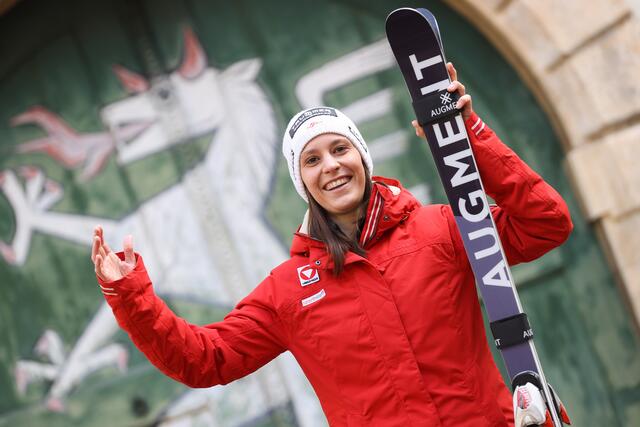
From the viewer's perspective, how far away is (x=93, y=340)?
4.74 meters

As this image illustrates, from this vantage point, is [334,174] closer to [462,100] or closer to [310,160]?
[310,160]

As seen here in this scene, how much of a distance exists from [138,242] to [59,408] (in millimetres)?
959

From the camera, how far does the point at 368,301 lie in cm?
250

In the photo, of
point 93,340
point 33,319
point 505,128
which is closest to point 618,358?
point 505,128

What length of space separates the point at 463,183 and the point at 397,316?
451 millimetres

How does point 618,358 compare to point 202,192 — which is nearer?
point 618,358

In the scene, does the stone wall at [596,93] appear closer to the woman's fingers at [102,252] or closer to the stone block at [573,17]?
the stone block at [573,17]

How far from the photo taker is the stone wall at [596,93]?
14.0 ft

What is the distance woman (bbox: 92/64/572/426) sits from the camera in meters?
2.44

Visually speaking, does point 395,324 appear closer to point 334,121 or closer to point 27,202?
point 334,121

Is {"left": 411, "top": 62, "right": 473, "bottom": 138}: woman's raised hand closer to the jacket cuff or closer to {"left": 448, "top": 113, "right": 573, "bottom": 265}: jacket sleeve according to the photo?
{"left": 448, "top": 113, "right": 573, "bottom": 265}: jacket sleeve

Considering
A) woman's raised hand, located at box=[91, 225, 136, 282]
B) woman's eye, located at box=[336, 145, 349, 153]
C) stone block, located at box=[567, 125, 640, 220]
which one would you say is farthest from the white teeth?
stone block, located at box=[567, 125, 640, 220]

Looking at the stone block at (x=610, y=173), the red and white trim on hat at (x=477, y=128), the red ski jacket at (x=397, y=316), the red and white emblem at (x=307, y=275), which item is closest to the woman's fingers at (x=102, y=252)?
the red ski jacket at (x=397, y=316)

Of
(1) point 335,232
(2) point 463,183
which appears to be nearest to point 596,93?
(2) point 463,183
